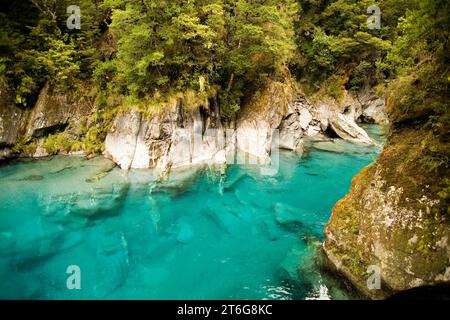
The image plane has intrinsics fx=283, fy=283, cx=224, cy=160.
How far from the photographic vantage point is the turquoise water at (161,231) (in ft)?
24.5

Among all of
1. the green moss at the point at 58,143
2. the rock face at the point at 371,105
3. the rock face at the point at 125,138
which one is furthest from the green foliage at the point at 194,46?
the rock face at the point at 371,105

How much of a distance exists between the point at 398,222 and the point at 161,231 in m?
7.44

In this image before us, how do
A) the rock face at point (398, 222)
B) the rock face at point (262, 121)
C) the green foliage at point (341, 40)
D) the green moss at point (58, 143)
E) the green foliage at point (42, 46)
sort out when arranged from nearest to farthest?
the rock face at point (398, 222), the green foliage at point (42, 46), the green moss at point (58, 143), the rock face at point (262, 121), the green foliage at point (341, 40)

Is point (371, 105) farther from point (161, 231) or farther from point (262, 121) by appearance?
point (161, 231)

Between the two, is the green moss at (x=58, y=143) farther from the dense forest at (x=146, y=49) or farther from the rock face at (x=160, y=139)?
the rock face at (x=160, y=139)

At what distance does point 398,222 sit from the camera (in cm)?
598

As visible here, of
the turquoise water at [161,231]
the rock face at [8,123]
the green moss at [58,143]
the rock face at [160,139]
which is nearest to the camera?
the turquoise water at [161,231]

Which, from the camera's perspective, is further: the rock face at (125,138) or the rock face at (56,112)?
the rock face at (56,112)

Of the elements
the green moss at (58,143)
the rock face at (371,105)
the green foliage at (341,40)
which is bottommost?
the green moss at (58,143)

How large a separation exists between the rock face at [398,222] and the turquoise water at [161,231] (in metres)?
0.98

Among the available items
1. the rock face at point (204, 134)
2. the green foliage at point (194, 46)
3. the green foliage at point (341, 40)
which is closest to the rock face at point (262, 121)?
the rock face at point (204, 134)

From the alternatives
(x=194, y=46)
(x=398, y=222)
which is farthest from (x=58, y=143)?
(x=398, y=222)

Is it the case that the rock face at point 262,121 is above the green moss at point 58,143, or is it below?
above

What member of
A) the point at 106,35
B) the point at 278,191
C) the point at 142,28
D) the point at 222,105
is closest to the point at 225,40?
the point at 222,105
